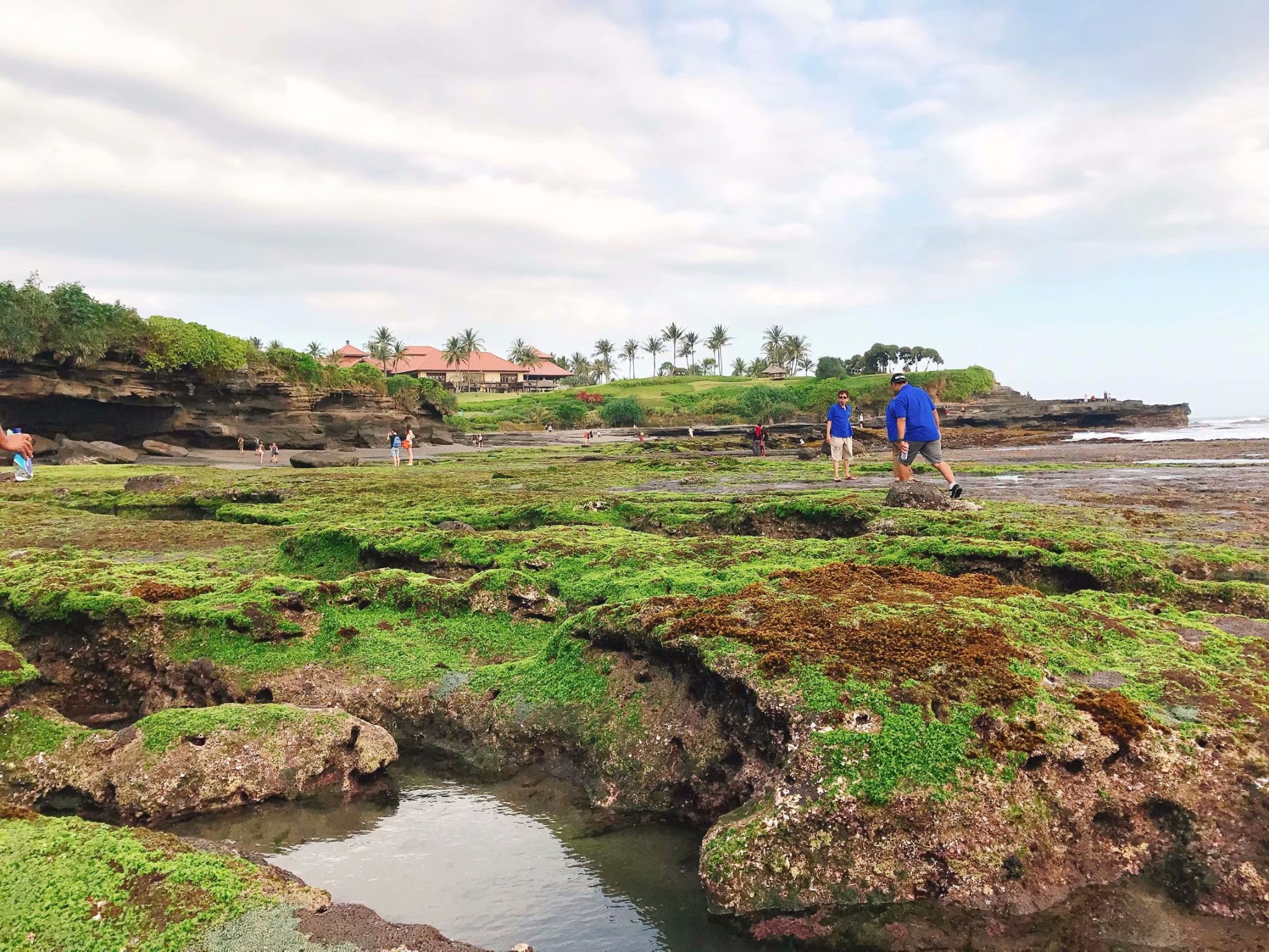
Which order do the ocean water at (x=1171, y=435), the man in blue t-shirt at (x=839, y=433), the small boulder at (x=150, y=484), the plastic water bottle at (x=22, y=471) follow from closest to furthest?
the man in blue t-shirt at (x=839, y=433)
the small boulder at (x=150, y=484)
the plastic water bottle at (x=22, y=471)
the ocean water at (x=1171, y=435)

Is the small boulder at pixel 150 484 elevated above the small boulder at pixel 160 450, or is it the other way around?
the small boulder at pixel 160 450

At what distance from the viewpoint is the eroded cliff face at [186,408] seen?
4959 cm

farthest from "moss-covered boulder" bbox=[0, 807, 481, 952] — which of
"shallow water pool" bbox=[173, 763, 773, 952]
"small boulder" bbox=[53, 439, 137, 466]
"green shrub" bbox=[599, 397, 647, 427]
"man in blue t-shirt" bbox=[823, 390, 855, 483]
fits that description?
"green shrub" bbox=[599, 397, 647, 427]

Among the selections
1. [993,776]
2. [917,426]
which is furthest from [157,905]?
[917,426]

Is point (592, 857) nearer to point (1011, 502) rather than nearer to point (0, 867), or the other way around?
point (0, 867)

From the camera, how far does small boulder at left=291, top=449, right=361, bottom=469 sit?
41.8m

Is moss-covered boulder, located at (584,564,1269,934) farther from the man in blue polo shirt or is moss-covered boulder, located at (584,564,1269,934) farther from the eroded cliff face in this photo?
the eroded cliff face

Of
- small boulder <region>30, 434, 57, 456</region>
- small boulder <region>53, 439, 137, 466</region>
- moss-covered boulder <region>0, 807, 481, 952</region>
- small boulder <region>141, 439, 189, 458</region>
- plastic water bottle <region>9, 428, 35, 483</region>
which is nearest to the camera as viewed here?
moss-covered boulder <region>0, 807, 481, 952</region>

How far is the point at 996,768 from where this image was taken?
4.94 m

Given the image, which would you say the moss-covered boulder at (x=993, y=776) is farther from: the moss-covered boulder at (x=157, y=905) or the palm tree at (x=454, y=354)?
the palm tree at (x=454, y=354)

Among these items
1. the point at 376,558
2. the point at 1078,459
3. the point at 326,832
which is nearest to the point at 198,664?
the point at 326,832

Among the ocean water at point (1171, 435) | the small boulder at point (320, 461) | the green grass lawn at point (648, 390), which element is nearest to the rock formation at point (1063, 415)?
the ocean water at point (1171, 435)

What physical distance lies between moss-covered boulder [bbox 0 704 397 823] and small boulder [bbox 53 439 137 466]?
43.6 metres

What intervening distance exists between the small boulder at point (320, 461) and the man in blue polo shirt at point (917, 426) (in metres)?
33.0
